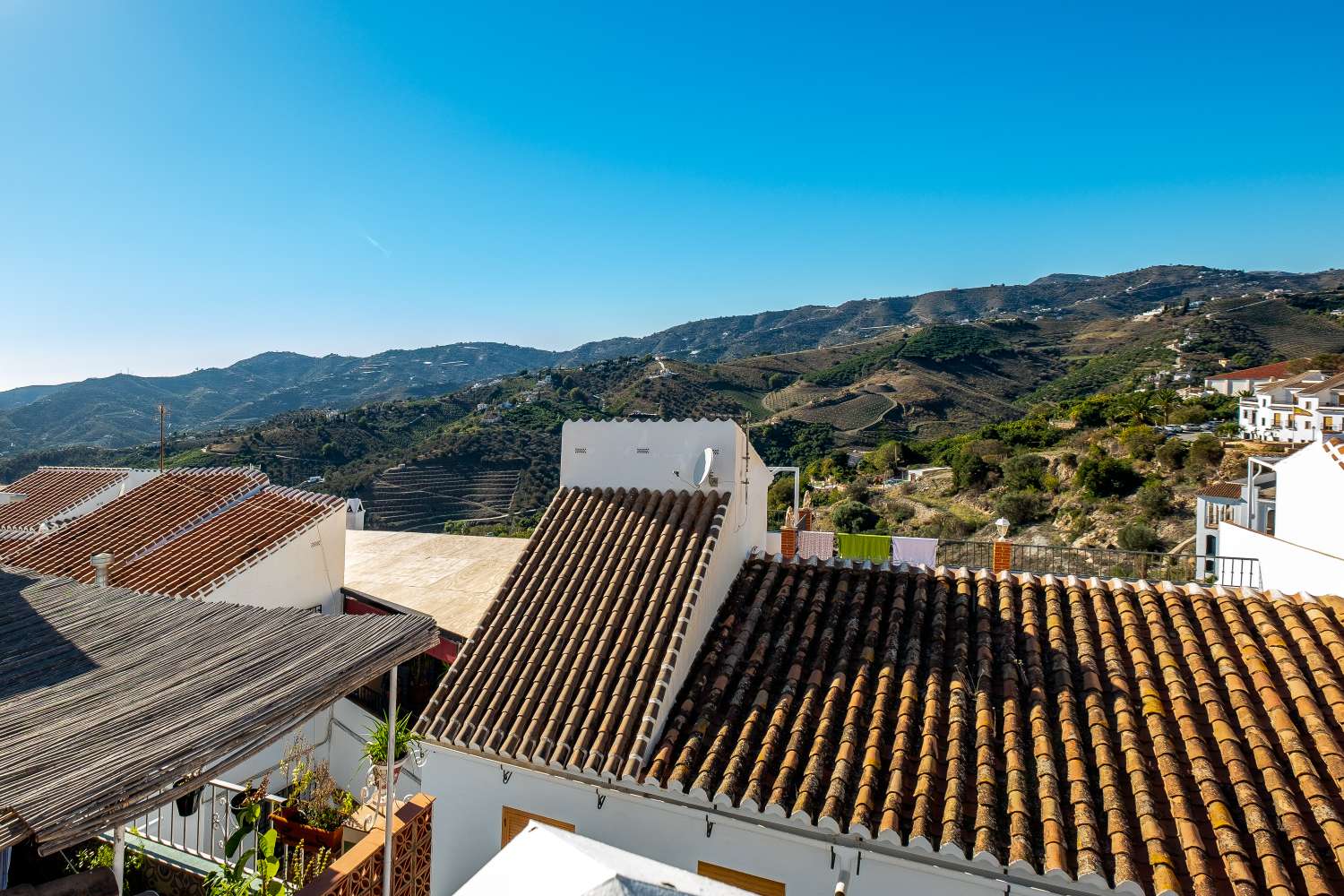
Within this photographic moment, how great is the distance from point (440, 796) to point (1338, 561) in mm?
9517

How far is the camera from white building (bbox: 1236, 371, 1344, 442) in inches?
1318

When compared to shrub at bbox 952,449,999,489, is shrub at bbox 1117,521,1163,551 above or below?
below

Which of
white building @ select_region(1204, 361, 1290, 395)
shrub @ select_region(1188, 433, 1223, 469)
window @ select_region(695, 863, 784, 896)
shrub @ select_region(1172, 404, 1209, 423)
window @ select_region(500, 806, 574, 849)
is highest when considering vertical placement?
white building @ select_region(1204, 361, 1290, 395)

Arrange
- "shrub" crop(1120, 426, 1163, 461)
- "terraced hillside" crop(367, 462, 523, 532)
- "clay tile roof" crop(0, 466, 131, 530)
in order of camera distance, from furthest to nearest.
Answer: "terraced hillside" crop(367, 462, 523, 532) → "shrub" crop(1120, 426, 1163, 461) → "clay tile roof" crop(0, 466, 131, 530)

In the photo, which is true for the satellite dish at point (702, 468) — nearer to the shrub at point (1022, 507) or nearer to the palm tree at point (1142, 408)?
the shrub at point (1022, 507)

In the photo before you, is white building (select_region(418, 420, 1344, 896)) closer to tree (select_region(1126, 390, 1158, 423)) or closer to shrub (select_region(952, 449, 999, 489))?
shrub (select_region(952, 449, 999, 489))

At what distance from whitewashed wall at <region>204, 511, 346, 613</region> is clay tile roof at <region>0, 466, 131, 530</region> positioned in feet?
39.9

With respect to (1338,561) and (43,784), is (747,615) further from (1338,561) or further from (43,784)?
(1338,561)

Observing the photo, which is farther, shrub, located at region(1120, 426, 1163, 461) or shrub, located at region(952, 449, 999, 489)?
shrub, located at region(952, 449, 999, 489)

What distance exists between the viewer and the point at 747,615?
7145 millimetres

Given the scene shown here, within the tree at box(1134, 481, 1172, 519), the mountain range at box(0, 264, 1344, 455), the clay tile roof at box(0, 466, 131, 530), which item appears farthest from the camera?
the mountain range at box(0, 264, 1344, 455)

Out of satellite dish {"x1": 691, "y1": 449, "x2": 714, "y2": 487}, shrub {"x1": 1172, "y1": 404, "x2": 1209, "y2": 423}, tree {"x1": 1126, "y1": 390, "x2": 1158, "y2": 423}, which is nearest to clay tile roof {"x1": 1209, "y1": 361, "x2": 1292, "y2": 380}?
shrub {"x1": 1172, "y1": 404, "x2": 1209, "y2": 423}

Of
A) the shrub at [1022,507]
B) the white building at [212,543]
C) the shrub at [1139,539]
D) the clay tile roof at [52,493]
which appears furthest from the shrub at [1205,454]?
the clay tile roof at [52,493]

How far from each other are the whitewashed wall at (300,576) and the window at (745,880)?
9161mm
